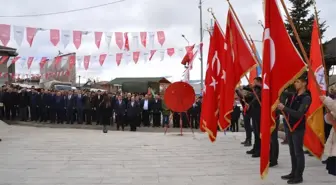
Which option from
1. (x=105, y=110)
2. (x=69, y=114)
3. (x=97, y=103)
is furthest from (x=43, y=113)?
(x=105, y=110)

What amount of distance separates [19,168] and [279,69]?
226 inches

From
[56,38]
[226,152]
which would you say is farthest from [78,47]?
[226,152]

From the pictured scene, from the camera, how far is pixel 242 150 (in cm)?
1045

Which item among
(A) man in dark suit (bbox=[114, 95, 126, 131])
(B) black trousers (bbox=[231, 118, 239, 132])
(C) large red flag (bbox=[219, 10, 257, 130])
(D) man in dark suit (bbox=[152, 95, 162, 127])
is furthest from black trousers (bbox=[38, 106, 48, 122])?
(C) large red flag (bbox=[219, 10, 257, 130])

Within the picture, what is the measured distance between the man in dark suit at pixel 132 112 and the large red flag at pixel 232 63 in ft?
26.4

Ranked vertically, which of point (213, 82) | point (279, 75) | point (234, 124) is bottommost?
point (234, 124)

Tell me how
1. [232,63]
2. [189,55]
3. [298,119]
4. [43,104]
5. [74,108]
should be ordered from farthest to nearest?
[189,55] < [43,104] < [74,108] < [232,63] < [298,119]

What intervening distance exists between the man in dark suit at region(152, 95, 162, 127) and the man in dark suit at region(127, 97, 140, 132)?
158 cm

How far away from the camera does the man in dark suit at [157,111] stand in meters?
19.2

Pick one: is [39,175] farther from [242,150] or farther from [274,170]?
[242,150]

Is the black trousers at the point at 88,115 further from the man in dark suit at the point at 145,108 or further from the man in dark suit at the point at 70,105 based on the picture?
the man in dark suit at the point at 145,108

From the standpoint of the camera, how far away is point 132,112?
17469 millimetres

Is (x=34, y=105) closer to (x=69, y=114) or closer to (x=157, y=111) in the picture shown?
(x=69, y=114)

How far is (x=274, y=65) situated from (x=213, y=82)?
4625 mm
